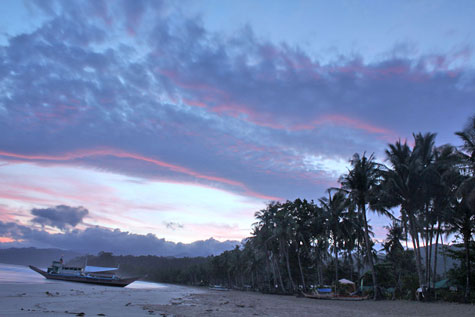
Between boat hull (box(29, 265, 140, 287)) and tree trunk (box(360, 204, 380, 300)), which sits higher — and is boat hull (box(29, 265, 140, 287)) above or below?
below

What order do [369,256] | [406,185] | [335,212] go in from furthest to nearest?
[335,212] → [369,256] → [406,185]

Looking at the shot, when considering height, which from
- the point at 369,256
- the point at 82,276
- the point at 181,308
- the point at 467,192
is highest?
the point at 467,192

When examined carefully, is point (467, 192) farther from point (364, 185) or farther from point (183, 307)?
point (183, 307)

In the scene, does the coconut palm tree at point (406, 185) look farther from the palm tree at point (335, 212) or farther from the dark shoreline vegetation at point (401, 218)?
the palm tree at point (335, 212)

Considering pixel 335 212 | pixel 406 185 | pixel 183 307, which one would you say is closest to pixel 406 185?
pixel 406 185

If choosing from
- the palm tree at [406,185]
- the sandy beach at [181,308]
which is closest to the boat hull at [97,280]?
the sandy beach at [181,308]

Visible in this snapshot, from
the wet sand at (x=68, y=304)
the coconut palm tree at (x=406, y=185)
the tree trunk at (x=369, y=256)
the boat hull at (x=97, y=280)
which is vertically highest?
the coconut palm tree at (x=406, y=185)

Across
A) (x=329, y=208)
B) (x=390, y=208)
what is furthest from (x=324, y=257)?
(x=390, y=208)

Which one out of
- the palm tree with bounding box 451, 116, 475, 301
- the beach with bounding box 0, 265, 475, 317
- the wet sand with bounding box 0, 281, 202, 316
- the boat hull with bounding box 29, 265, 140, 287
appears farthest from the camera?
the boat hull with bounding box 29, 265, 140, 287

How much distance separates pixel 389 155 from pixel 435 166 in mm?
4502

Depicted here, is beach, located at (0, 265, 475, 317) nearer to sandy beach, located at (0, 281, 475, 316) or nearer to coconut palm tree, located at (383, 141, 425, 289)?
sandy beach, located at (0, 281, 475, 316)

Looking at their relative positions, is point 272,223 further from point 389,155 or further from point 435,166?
point 435,166

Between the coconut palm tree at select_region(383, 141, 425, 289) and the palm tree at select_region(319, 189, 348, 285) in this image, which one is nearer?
the coconut palm tree at select_region(383, 141, 425, 289)

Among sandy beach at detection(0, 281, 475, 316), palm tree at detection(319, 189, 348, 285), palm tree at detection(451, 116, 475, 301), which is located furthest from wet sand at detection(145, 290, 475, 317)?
palm tree at detection(319, 189, 348, 285)
